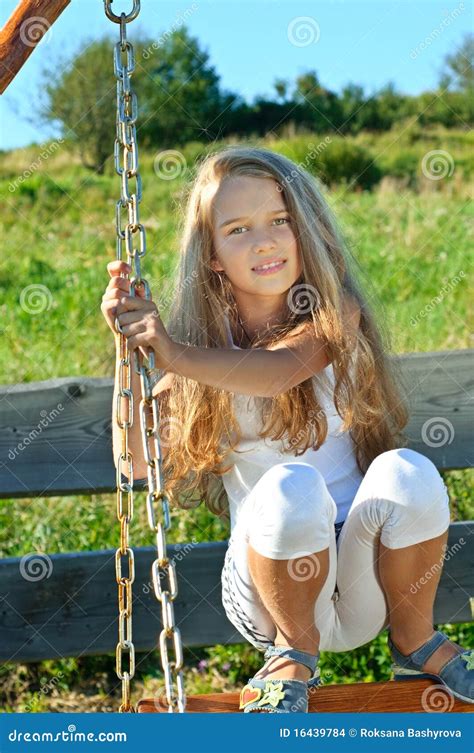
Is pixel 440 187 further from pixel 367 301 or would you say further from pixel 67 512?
pixel 367 301

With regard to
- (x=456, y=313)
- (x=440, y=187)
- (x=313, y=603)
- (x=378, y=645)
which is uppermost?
(x=440, y=187)

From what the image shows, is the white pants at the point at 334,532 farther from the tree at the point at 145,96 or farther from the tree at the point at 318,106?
the tree at the point at 318,106

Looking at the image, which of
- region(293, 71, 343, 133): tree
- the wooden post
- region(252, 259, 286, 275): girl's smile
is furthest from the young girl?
region(293, 71, 343, 133): tree

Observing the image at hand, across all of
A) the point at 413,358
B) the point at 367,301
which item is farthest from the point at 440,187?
the point at 367,301

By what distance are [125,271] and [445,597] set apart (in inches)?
53.4

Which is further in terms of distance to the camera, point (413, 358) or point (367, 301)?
point (413, 358)

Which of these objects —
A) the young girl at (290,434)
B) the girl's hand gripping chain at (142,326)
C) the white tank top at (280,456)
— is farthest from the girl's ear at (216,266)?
the girl's hand gripping chain at (142,326)

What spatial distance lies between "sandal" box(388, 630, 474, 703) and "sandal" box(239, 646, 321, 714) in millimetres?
198

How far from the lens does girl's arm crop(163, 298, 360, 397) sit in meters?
1.71

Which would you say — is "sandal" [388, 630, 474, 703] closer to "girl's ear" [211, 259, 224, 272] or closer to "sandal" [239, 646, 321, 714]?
"sandal" [239, 646, 321, 714]

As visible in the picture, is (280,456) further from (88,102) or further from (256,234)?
(88,102)

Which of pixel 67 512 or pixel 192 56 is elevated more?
pixel 192 56

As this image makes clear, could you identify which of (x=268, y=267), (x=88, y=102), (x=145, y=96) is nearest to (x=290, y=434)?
(x=268, y=267)

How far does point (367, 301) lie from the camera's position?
80.3 inches
